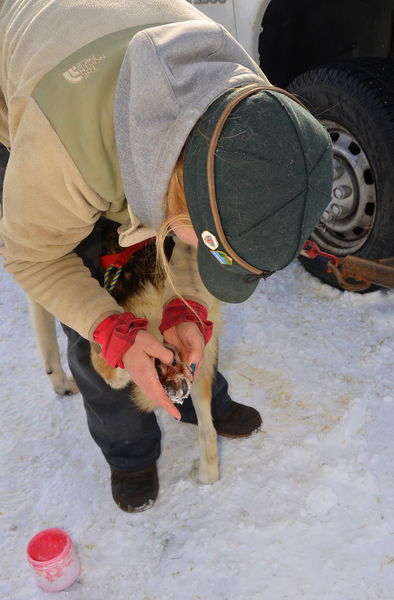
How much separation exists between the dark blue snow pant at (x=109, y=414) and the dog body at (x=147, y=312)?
5 cm

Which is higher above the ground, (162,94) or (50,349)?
(162,94)

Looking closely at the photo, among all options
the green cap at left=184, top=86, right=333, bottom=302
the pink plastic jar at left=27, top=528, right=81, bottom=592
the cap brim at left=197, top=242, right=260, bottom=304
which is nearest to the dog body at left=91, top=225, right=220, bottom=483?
the cap brim at left=197, top=242, right=260, bottom=304

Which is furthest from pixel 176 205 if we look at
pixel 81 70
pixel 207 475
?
pixel 207 475

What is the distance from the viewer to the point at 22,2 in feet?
4.81

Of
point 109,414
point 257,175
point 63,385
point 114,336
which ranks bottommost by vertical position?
point 63,385

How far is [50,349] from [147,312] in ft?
2.45

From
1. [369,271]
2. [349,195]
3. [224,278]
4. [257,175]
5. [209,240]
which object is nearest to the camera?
[257,175]

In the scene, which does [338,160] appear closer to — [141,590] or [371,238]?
[371,238]

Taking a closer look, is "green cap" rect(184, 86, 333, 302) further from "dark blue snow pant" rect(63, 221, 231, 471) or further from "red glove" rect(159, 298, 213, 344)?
"dark blue snow pant" rect(63, 221, 231, 471)

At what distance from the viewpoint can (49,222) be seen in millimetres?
1318

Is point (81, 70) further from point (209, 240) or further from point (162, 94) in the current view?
point (209, 240)

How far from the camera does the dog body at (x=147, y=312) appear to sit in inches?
63.2

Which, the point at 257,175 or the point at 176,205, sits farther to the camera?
A: the point at 176,205

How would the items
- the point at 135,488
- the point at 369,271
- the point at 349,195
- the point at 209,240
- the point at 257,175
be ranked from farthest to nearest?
the point at 349,195, the point at 369,271, the point at 135,488, the point at 209,240, the point at 257,175
